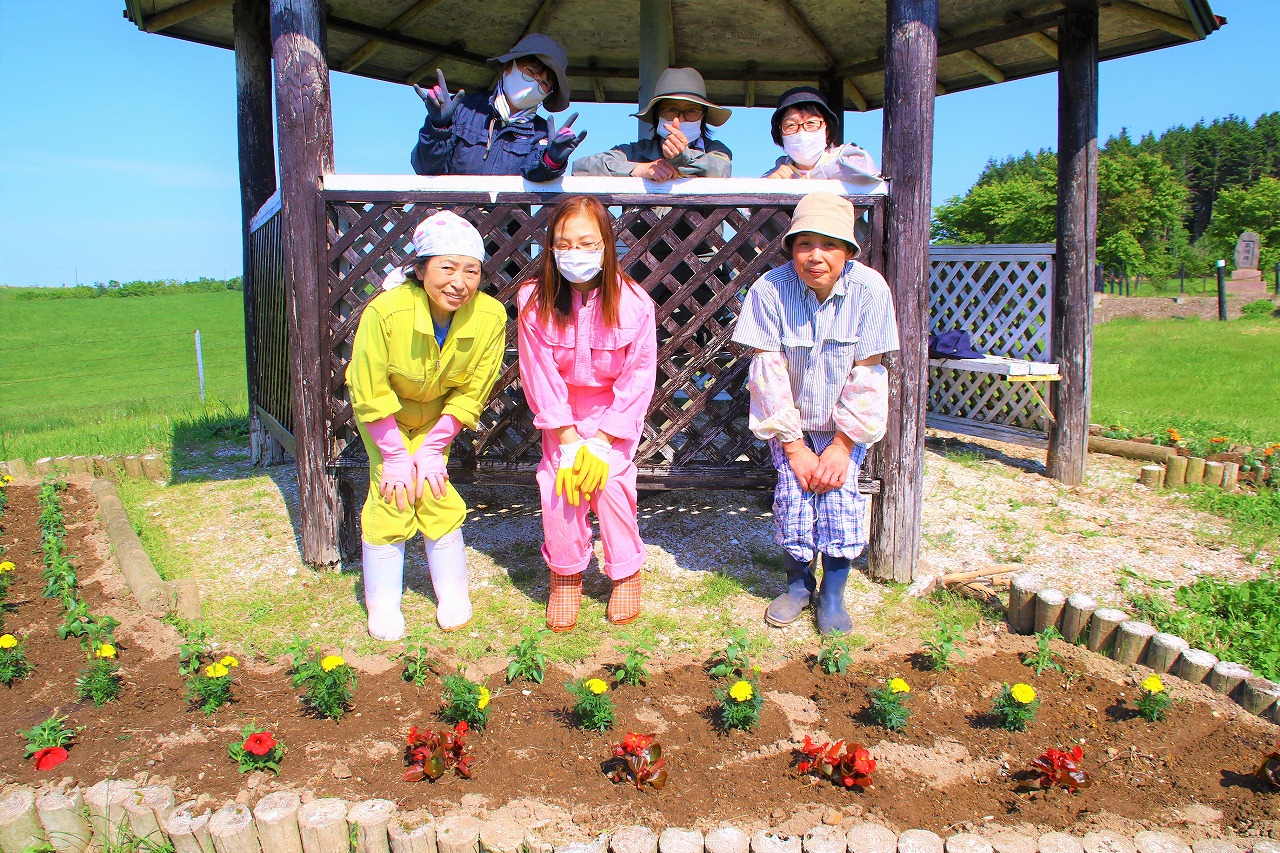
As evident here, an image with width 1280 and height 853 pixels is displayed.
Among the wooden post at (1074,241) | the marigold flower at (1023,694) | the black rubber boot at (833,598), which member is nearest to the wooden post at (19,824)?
the black rubber boot at (833,598)

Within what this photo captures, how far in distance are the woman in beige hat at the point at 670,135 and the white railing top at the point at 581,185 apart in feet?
0.21

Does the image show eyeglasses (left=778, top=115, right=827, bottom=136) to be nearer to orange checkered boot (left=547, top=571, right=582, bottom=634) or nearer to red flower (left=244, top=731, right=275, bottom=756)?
orange checkered boot (left=547, top=571, right=582, bottom=634)

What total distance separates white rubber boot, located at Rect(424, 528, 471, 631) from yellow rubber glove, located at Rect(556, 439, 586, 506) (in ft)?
1.74

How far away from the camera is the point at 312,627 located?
148 inches

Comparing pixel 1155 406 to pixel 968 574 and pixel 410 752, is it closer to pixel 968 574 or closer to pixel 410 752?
pixel 968 574

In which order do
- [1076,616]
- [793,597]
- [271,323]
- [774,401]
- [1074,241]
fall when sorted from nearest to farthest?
[1076,616] → [774,401] → [793,597] → [271,323] → [1074,241]

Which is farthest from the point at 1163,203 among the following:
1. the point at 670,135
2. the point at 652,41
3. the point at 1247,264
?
the point at 670,135

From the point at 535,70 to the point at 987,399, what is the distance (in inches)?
198

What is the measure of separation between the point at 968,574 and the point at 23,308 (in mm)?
44130

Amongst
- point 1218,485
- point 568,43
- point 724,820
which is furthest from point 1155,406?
point 724,820

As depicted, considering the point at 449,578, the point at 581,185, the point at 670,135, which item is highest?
the point at 670,135

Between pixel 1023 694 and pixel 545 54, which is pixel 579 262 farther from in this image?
pixel 1023 694

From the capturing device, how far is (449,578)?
372 cm

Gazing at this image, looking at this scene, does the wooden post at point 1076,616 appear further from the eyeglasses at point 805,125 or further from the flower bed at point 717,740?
the eyeglasses at point 805,125
